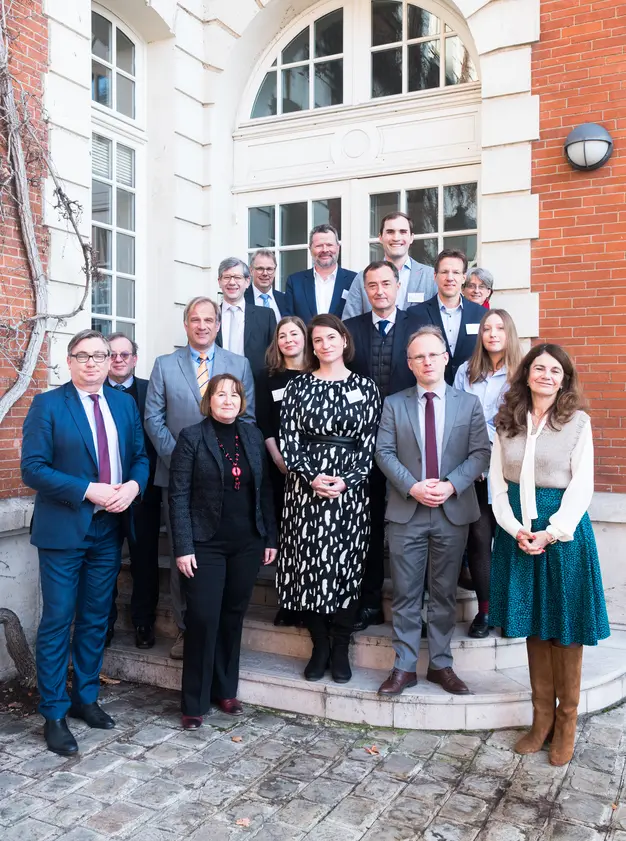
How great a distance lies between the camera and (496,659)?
3998 millimetres

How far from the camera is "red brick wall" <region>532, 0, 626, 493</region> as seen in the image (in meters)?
5.11

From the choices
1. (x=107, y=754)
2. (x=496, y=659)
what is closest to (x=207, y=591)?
(x=107, y=754)

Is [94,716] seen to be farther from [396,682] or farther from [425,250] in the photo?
[425,250]

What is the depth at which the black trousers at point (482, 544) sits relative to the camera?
12.9 ft

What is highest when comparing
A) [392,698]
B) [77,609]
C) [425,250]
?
[425,250]

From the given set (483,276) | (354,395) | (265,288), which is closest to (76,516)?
(354,395)

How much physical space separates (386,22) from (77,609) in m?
5.46

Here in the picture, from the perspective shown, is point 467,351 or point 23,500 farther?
point 23,500

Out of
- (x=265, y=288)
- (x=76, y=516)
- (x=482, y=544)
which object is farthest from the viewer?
(x=265, y=288)

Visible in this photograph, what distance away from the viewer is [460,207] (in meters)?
6.03

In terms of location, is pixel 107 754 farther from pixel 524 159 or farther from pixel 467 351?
pixel 524 159

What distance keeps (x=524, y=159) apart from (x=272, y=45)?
9.42 feet

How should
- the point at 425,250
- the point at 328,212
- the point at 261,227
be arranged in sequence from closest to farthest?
the point at 425,250, the point at 328,212, the point at 261,227

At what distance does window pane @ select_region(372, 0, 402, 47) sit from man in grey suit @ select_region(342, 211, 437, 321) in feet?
9.05
